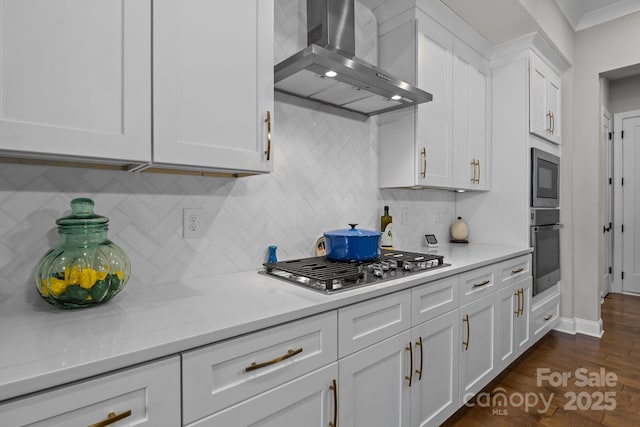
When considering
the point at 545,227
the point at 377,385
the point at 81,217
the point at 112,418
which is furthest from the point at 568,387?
the point at 81,217

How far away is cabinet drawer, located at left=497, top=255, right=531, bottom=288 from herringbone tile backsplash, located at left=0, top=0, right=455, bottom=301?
0.61 m

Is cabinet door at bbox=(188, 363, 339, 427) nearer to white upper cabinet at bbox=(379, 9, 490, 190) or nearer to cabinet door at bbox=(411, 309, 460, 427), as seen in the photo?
cabinet door at bbox=(411, 309, 460, 427)

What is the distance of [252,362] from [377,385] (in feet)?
2.06

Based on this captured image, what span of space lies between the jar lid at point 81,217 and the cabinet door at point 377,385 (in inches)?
37.0

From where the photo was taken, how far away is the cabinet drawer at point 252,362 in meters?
0.88

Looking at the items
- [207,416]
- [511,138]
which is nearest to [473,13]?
[511,138]

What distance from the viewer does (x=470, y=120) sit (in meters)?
2.65

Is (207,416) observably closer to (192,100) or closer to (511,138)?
(192,100)

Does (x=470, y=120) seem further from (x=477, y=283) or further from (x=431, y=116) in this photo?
(x=477, y=283)

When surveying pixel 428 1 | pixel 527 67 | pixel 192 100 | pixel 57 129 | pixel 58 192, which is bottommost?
pixel 58 192

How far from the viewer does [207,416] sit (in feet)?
2.96

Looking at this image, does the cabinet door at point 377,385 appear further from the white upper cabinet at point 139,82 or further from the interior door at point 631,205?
the interior door at point 631,205

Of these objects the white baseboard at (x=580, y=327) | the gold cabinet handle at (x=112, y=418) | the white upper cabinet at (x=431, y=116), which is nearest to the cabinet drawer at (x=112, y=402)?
the gold cabinet handle at (x=112, y=418)

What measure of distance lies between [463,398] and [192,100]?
196 cm
